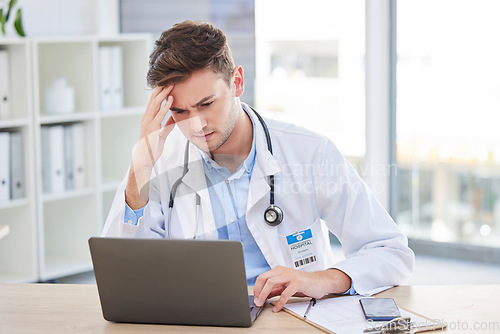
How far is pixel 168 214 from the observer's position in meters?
1.84

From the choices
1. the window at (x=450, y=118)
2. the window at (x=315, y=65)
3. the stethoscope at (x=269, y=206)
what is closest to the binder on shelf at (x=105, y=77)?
the window at (x=315, y=65)

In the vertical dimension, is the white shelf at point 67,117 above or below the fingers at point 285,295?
above

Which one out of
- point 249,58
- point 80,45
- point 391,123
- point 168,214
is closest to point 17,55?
point 80,45

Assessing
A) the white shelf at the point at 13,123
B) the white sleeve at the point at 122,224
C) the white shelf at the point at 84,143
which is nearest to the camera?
the white sleeve at the point at 122,224

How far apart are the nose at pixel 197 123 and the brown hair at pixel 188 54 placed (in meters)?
0.11

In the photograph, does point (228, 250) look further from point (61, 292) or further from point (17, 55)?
point (17, 55)

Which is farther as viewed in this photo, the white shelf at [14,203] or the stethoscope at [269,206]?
the white shelf at [14,203]

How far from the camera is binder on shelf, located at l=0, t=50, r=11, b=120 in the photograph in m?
3.11

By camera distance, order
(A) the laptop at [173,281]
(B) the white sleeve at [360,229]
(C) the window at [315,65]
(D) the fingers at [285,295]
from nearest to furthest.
Result: (A) the laptop at [173,281], (D) the fingers at [285,295], (B) the white sleeve at [360,229], (C) the window at [315,65]

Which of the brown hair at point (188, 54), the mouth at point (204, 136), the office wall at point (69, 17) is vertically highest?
the office wall at point (69, 17)

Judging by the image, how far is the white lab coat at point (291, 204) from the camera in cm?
172

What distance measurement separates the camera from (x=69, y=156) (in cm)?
340

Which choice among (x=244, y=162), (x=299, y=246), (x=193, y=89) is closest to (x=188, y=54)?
(x=193, y=89)

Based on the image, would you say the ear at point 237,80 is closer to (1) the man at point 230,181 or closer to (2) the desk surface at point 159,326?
(1) the man at point 230,181
